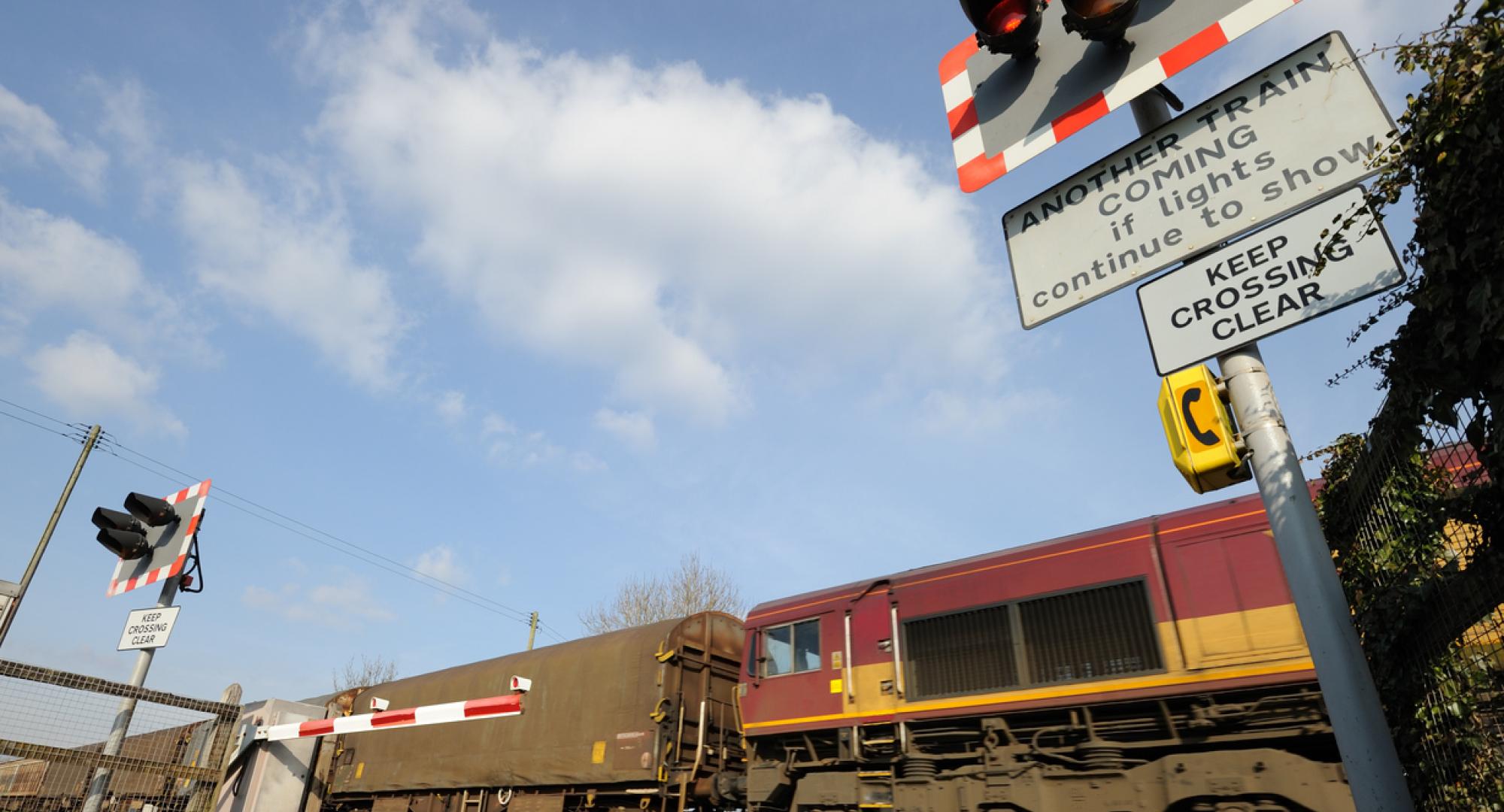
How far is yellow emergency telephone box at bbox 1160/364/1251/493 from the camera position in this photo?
263 centimetres

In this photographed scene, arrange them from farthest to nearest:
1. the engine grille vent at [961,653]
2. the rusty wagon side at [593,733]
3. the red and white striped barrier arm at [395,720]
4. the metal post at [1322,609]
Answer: the rusty wagon side at [593,733] → the engine grille vent at [961,653] → the red and white striped barrier arm at [395,720] → the metal post at [1322,609]

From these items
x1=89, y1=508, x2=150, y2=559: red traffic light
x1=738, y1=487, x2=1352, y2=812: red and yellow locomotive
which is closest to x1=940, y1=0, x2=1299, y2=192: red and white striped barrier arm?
x1=738, y1=487, x2=1352, y2=812: red and yellow locomotive

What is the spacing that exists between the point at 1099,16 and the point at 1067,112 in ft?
1.32

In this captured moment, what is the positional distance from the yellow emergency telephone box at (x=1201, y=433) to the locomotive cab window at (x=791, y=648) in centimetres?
862

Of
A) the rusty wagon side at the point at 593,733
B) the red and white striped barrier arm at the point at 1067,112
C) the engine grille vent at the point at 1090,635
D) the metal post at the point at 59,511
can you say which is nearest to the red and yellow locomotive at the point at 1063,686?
the engine grille vent at the point at 1090,635

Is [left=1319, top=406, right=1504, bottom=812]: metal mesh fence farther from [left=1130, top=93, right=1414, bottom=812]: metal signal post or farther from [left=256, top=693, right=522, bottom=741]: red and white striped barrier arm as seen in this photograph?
[left=256, top=693, right=522, bottom=741]: red and white striped barrier arm

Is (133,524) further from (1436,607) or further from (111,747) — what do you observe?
(1436,607)

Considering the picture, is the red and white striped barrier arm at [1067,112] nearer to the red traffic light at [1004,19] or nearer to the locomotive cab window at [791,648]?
the red traffic light at [1004,19]

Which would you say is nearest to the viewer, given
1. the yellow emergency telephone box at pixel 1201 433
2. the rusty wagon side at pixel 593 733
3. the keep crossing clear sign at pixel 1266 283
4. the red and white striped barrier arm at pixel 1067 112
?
the keep crossing clear sign at pixel 1266 283

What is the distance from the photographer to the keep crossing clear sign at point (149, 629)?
7.05 metres

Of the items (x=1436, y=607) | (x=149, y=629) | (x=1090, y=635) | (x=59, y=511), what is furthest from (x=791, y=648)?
(x=59, y=511)

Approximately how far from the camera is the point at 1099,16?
9.95 ft

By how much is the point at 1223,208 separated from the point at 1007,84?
127cm

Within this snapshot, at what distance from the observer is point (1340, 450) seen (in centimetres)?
679
